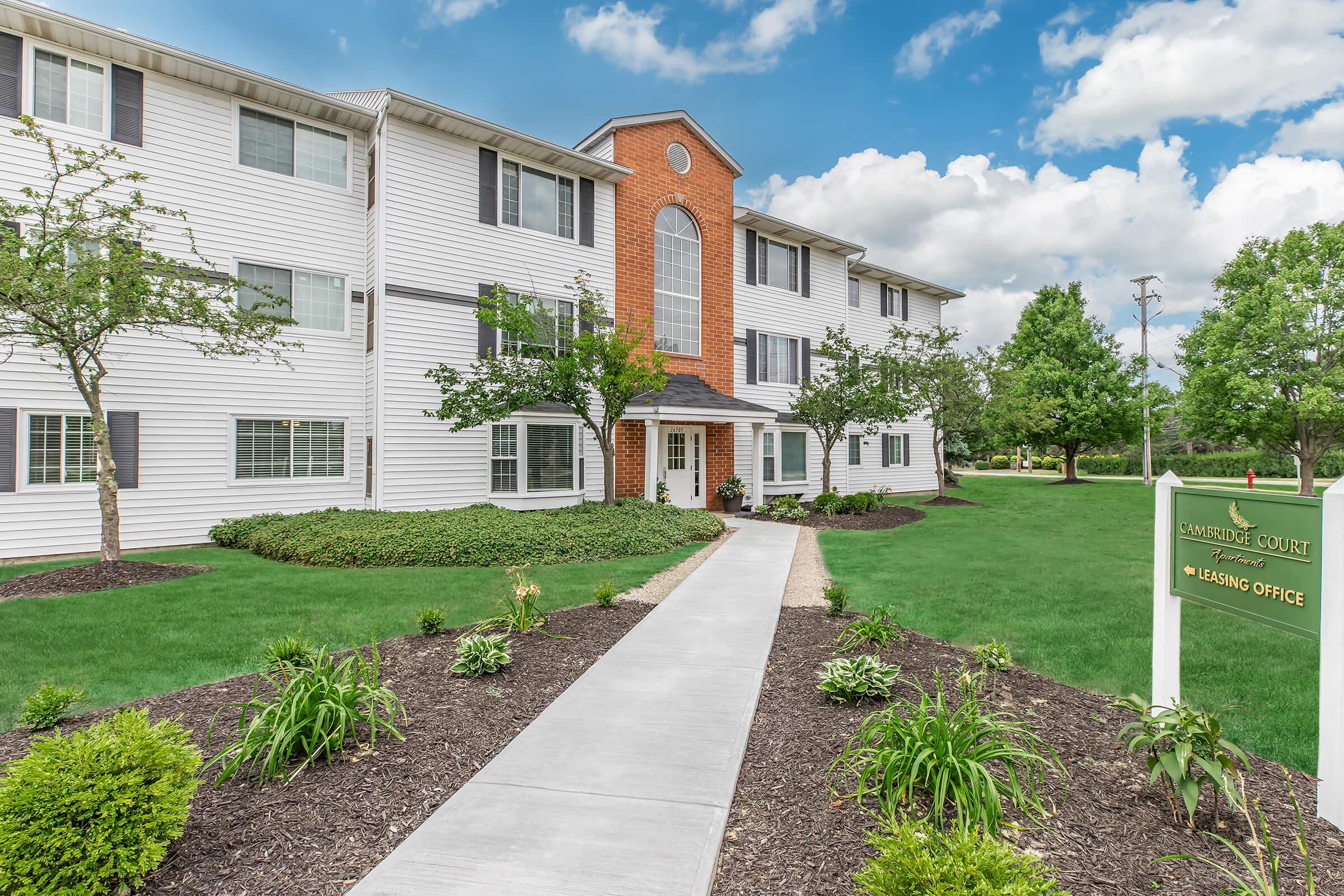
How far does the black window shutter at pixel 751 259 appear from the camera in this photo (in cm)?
1955

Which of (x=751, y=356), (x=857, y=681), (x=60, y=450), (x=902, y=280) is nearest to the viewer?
(x=857, y=681)

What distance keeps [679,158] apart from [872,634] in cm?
1563

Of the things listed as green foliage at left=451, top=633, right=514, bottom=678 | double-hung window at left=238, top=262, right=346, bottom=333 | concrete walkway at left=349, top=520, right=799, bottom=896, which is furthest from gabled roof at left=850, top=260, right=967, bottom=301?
green foliage at left=451, top=633, right=514, bottom=678

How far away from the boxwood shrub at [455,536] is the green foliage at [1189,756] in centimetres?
832

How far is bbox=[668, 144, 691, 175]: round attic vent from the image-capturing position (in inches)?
688

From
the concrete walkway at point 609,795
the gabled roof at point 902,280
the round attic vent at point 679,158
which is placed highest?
the round attic vent at point 679,158

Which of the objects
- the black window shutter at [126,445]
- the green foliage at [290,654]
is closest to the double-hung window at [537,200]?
the black window shutter at [126,445]

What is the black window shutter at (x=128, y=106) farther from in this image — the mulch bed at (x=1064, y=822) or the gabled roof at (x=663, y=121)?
the mulch bed at (x=1064, y=822)

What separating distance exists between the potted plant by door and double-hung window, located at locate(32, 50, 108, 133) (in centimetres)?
1464

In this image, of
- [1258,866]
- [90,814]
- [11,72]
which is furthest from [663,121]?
[1258,866]

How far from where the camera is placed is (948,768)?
9.21ft

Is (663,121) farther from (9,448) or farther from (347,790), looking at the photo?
(347,790)

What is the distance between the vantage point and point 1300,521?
296cm

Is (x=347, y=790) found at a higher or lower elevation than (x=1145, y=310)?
lower
